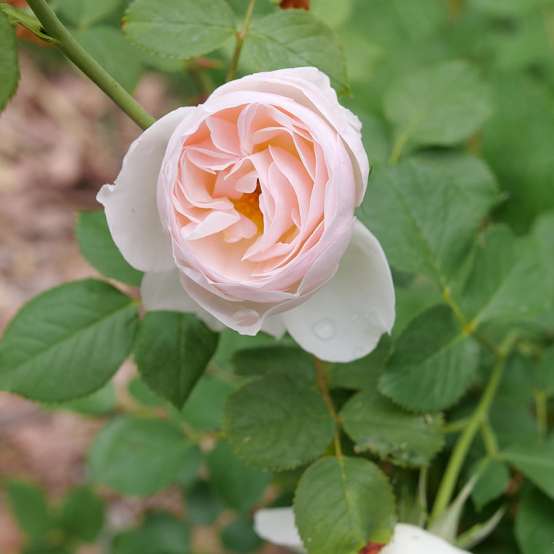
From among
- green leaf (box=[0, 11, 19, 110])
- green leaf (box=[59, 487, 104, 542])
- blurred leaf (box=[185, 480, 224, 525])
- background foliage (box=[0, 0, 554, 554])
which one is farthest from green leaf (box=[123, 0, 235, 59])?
green leaf (box=[59, 487, 104, 542])

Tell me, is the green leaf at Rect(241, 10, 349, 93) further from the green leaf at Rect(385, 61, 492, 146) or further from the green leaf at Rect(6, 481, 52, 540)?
the green leaf at Rect(6, 481, 52, 540)

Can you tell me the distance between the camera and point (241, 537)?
4.50ft

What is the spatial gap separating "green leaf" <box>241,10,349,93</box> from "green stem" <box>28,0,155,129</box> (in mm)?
118

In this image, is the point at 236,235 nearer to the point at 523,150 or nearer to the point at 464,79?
the point at 464,79

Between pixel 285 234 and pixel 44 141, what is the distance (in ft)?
8.95

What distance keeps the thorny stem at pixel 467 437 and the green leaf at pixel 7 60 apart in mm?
561

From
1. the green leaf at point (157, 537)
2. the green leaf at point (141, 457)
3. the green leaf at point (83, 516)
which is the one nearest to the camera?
the green leaf at point (141, 457)

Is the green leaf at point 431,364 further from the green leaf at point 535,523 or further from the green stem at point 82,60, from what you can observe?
the green stem at point 82,60

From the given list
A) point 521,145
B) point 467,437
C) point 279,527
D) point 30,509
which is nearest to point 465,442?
point 467,437

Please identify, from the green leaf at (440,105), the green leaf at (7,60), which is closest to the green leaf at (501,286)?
the green leaf at (440,105)

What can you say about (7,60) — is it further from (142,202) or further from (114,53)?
(114,53)

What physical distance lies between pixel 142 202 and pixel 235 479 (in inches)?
26.0

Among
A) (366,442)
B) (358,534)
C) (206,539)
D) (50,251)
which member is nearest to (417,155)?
(366,442)

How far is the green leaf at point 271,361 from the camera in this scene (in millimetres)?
848
